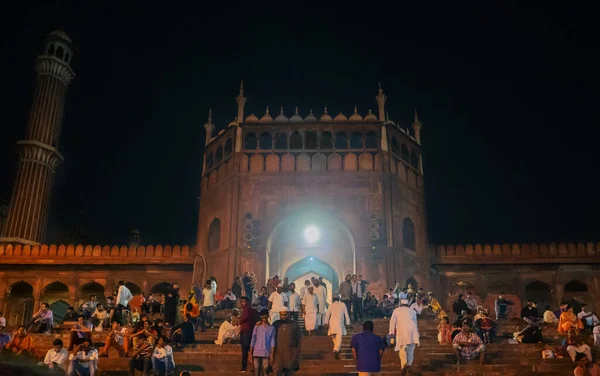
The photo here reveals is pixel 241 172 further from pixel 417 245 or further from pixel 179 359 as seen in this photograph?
pixel 179 359

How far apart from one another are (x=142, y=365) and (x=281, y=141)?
46.8 ft

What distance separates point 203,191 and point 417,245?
9037 mm

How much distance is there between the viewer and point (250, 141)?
930 inches

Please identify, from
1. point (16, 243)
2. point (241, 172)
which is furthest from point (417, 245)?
point (16, 243)

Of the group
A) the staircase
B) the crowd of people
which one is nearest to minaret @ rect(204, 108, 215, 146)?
the crowd of people

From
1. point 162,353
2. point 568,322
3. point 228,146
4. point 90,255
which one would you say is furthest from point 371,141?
point 162,353

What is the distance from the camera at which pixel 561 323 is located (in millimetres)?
14438

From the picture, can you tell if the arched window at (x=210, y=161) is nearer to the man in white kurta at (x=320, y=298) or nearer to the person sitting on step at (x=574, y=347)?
the man in white kurta at (x=320, y=298)

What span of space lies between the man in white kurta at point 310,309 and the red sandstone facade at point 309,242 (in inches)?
296

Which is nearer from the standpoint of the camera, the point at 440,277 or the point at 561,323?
the point at 561,323

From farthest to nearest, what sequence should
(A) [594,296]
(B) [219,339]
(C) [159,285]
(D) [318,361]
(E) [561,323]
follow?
1. (C) [159,285]
2. (A) [594,296]
3. (E) [561,323]
4. (B) [219,339]
5. (D) [318,361]

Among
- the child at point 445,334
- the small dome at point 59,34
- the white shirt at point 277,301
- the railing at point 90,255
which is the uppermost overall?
the small dome at point 59,34

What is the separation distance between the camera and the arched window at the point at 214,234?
23.2m

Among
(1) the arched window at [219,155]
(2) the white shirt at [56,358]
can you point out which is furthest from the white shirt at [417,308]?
(1) the arched window at [219,155]
